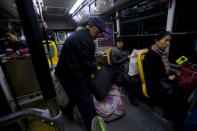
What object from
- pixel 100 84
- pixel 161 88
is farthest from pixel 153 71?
pixel 100 84

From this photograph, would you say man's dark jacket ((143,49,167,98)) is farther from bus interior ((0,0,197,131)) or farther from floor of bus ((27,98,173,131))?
floor of bus ((27,98,173,131))

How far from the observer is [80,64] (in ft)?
4.10

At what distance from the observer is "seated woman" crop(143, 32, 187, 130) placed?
4.02 ft

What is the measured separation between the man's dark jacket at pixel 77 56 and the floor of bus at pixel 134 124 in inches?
29.0

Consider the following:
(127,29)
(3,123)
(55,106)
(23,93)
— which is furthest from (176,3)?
(23,93)

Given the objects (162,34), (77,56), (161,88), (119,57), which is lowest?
(161,88)

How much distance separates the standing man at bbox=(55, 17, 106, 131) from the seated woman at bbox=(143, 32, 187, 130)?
78 cm

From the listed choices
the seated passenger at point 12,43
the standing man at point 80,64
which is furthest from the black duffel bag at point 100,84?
the seated passenger at point 12,43

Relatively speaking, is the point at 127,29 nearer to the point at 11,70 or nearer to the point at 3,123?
the point at 11,70

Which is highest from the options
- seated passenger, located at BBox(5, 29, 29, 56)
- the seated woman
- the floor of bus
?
seated passenger, located at BBox(5, 29, 29, 56)

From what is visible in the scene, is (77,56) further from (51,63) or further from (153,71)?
(153,71)

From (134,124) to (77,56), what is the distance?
4.14ft

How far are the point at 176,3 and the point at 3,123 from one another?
250 cm

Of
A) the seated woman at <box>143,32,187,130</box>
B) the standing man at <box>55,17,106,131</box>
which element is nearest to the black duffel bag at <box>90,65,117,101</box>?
the standing man at <box>55,17,106,131</box>
